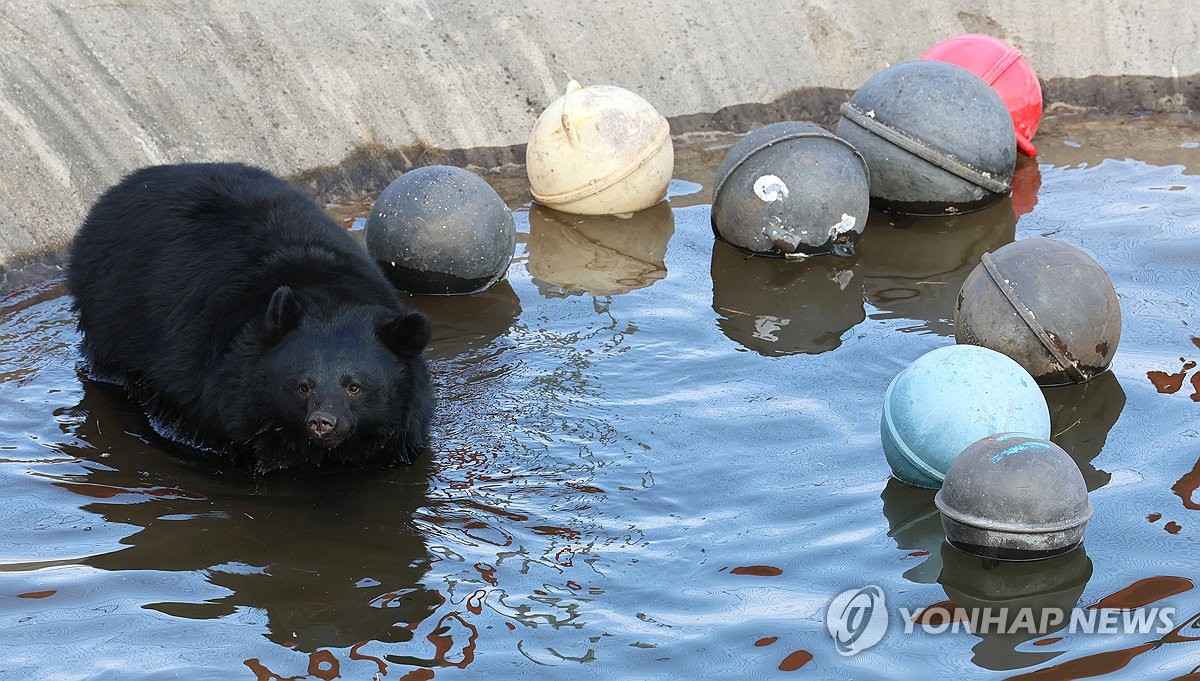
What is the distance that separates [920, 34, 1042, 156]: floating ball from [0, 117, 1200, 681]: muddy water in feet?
7.19

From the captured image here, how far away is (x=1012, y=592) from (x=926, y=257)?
433cm

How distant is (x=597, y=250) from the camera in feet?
31.1

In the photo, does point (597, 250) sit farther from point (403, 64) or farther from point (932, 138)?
point (403, 64)

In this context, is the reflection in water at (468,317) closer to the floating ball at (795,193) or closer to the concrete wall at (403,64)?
the floating ball at (795,193)

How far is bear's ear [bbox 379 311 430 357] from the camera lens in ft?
20.5

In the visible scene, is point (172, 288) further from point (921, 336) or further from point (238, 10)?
point (238, 10)

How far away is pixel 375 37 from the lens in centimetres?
1153

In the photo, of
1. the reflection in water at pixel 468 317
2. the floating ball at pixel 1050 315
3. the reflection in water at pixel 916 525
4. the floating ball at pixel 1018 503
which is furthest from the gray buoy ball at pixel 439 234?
the floating ball at pixel 1018 503

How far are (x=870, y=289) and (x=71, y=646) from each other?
5484 millimetres

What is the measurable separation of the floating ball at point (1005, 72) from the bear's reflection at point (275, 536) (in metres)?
6.45

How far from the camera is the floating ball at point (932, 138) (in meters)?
9.41

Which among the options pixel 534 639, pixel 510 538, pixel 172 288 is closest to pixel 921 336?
pixel 510 538

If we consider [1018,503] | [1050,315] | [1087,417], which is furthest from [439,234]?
[1018,503]

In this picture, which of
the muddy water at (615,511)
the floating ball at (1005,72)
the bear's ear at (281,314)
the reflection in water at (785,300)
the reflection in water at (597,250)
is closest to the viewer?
the muddy water at (615,511)
